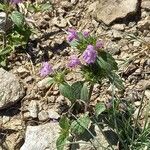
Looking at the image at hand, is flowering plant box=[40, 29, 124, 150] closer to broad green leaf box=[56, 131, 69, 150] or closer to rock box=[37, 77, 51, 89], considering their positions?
broad green leaf box=[56, 131, 69, 150]

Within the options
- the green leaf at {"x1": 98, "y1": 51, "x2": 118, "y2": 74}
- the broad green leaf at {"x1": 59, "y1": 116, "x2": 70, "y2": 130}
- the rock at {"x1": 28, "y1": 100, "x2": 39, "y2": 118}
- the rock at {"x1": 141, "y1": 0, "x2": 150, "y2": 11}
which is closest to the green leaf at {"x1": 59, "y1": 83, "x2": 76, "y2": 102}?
the broad green leaf at {"x1": 59, "y1": 116, "x2": 70, "y2": 130}

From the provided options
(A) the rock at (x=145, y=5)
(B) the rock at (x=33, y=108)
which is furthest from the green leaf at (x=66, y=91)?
(A) the rock at (x=145, y=5)

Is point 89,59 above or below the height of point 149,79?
above

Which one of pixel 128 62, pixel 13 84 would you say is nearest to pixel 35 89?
pixel 13 84

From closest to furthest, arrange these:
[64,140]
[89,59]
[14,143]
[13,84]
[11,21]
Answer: [89,59]
[64,140]
[14,143]
[13,84]
[11,21]

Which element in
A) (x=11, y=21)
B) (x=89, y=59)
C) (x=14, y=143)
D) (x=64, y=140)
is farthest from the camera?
(x=11, y=21)

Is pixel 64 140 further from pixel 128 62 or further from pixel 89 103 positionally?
pixel 128 62
